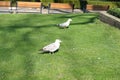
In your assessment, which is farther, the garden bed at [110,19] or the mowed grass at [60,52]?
the garden bed at [110,19]

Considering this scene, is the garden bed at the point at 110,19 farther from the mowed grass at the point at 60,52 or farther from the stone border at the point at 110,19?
the mowed grass at the point at 60,52

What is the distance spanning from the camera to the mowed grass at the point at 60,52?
9078mm

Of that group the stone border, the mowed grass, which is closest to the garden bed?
the stone border

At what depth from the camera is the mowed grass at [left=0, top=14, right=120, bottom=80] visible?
908cm

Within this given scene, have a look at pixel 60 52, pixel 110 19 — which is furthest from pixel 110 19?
pixel 60 52

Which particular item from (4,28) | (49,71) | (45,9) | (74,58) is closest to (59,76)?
(49,71)

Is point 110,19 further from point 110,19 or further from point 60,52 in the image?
point 60,52

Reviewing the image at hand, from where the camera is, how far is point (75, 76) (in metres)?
8.89

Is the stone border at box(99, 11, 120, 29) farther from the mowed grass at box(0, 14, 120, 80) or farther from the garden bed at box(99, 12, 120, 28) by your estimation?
the mowed grass at box(0, 14, 120, 80)

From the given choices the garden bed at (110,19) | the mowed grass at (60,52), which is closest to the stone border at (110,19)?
the garden bed at (110,19)

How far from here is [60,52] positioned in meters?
11.2

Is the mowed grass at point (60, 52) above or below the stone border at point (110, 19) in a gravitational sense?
below

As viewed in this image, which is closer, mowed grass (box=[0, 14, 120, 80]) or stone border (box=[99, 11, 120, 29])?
mowed grass (box=[0, 14, 120, 80])

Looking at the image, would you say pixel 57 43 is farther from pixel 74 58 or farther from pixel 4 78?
pixel 4 78
